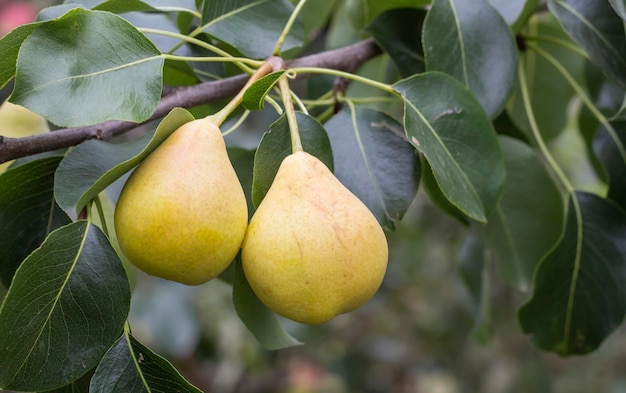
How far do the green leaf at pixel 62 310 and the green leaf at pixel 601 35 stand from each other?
21.9 inches

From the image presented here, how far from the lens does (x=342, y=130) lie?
79 centimetres

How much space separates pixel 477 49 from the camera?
80 cm

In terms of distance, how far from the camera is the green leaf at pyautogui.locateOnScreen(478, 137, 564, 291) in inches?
36.5

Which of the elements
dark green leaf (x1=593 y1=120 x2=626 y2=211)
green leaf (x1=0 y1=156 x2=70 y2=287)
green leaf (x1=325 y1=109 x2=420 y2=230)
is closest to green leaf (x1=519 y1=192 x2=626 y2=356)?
dark green leaf (x1=593 y1=120 x2=626 y2=211)

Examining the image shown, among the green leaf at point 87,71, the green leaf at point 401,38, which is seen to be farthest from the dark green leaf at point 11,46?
the green leaf at point 401,38

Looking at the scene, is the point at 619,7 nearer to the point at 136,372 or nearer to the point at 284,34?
the point at 284,34

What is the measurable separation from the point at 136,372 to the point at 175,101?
0.28 meters

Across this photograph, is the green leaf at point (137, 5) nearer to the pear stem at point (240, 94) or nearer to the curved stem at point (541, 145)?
the pear stem at point (240, 94)

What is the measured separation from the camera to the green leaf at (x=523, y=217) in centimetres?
93

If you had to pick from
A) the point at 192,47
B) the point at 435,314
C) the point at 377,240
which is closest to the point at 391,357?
the point at 435,314

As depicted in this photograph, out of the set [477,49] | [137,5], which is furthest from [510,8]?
[137,5]

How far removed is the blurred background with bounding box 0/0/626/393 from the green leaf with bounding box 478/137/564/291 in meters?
1.28

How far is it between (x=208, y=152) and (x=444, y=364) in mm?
2159

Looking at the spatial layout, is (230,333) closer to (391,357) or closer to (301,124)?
(391,357)
